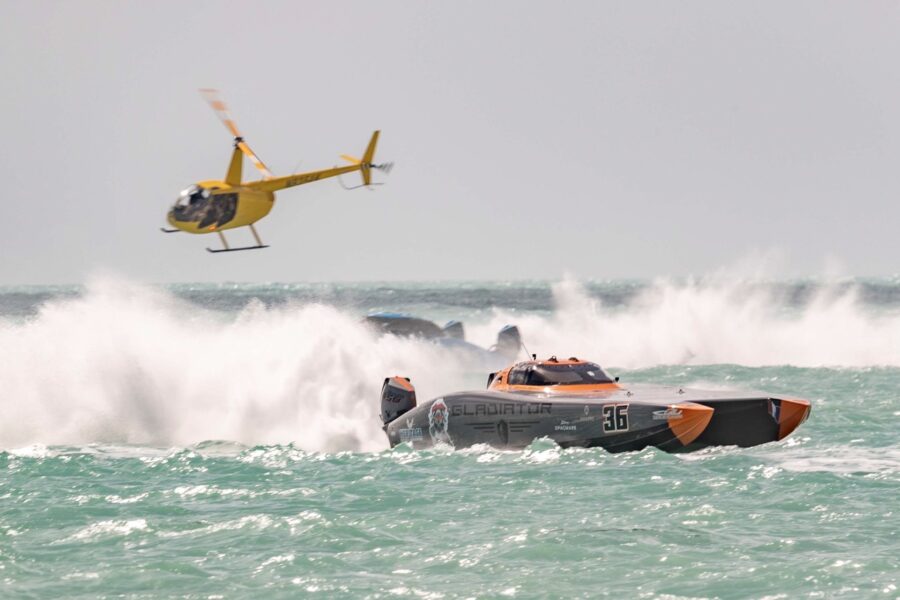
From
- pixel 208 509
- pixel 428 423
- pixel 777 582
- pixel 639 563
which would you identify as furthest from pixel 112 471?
pixel 777 582

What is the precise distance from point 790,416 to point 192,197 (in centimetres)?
1779

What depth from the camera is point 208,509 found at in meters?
13.6

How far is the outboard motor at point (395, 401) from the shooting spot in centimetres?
2077

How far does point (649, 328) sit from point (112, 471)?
3340cm

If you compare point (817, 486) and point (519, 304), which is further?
point (519, 304)

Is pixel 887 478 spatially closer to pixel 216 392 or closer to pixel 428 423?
pixel 428 423

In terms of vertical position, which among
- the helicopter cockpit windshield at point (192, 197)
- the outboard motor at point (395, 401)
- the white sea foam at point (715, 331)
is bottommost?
the white sea foam at point (715, 331)

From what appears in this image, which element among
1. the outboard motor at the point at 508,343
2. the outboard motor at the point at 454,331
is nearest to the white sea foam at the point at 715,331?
the outboard motor at the point at 508,343

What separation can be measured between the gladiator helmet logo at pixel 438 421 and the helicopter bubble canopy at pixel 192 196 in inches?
523

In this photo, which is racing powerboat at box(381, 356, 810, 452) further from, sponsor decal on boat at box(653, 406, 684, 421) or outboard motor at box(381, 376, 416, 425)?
outboard motor at box(381, 376, 416, 425)

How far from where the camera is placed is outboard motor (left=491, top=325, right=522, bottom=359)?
3972 cm

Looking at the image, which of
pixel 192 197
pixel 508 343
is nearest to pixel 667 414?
pixel 192 197

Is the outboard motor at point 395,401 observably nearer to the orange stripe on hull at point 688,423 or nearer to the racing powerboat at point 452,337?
the orange stripe on hull at point 688,423

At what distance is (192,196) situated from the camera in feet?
100
